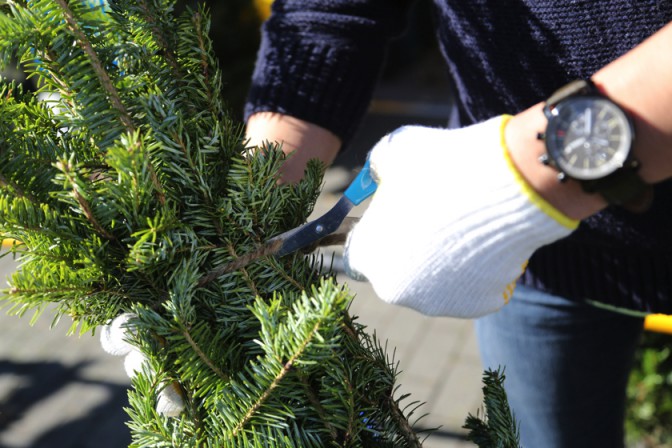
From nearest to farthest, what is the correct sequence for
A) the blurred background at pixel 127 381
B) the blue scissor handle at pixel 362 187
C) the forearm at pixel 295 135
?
the blue scissor handle at pixel 362 187, the forearm at pixel 295 135, the blurred background at pixel 127 381

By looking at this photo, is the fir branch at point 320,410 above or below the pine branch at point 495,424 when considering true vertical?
above

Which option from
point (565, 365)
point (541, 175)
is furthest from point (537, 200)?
point (565, 365)

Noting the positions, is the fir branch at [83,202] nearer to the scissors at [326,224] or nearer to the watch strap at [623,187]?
the scissors at [326,224]

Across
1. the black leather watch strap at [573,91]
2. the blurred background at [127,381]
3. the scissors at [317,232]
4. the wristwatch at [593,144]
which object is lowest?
the blurred background at [127,381]

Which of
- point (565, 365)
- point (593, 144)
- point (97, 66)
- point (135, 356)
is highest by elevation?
point (97, 66)

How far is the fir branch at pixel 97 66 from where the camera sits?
2.60 feet

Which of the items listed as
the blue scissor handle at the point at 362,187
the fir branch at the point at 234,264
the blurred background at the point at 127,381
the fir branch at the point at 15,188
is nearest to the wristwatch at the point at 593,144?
the blue scissor handle at the point at 362,187

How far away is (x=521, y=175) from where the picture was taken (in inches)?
32.8

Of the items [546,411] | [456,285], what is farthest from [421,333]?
[456,285]

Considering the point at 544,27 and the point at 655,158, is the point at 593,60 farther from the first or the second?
the point at 655,158

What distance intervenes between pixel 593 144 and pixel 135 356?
0.66 meters

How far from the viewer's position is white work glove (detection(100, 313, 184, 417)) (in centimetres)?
86

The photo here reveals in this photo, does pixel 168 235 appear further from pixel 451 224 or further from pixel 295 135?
pixel 295 135

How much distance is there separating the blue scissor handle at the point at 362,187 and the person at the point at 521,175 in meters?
0.03
